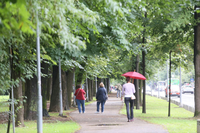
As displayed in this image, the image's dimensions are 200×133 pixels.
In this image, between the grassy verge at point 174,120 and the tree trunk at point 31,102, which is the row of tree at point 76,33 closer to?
the tree trunk at point 31,102

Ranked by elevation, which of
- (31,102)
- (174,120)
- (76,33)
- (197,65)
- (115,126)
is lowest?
(174,120)

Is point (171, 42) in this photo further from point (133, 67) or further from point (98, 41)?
point (133, 67)

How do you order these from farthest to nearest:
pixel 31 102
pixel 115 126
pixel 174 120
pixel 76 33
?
pixel 31 102, pixel 174 120, pixel 115 126, pixel 76 33

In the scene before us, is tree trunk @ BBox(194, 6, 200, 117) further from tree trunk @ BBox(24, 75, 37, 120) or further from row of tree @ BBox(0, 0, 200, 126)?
tree trunk @ BBox(24, 75, 37, 120)

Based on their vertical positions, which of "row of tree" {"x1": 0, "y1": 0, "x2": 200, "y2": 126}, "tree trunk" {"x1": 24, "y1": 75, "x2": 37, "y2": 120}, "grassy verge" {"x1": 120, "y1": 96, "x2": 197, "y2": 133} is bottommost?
"grassy verge" {"x1": 120, "y1": 96, "x2": 197, "y2": 133}

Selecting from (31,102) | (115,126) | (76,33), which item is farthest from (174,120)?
(76,33)

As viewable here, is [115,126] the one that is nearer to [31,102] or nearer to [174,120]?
[174,120]

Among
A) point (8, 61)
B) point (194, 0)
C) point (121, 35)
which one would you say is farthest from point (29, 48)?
point (194, 0)

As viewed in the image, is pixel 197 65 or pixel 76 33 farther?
pixel 197 65

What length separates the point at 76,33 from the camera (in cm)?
1012

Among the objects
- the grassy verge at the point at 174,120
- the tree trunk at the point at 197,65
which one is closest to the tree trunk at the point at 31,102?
the grassy verge at the point at 174,120

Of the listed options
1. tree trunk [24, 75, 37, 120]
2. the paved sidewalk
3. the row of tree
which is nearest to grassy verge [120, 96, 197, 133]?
the paved sidewalk

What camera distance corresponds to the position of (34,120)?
14664mm

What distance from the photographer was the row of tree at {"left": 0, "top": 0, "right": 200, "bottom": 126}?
561 cm
